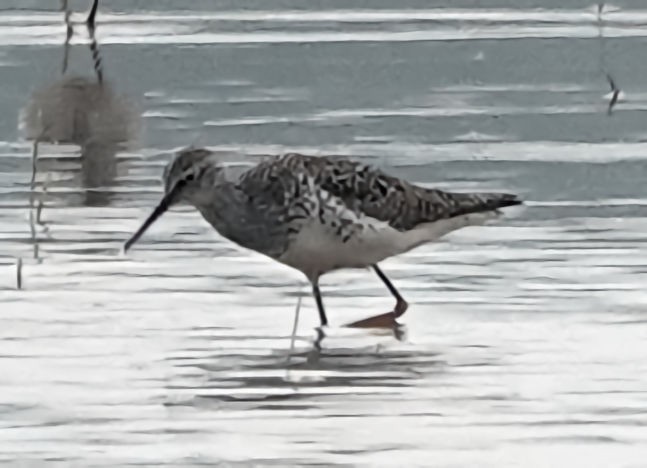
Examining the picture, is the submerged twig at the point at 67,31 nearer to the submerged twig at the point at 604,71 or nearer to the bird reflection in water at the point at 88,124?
the bird reflection in water at the point at 88,124

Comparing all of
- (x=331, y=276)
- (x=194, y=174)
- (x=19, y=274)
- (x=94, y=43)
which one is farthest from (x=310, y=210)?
(x=94, y=43)

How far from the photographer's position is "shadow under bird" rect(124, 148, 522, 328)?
27.2 ft

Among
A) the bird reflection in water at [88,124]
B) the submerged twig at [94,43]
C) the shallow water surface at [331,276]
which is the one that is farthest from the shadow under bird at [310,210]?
the submerged twig at [94,43]

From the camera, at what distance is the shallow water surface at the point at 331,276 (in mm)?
6609

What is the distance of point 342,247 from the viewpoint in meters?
8.31

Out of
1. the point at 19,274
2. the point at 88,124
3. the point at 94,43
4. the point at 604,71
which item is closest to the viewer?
the point at 19,274

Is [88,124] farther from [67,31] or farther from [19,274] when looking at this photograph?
[19,274]

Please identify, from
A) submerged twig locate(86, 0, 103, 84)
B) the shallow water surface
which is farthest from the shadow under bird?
submerged twig locate(86, 0, 103, 84)

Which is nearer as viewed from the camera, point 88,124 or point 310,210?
point 310,210

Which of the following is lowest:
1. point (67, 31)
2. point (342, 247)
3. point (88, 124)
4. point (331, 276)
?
point (67, 31)

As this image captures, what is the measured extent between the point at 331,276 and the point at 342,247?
84cm

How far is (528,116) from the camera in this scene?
13.3m

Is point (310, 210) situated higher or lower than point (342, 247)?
higher

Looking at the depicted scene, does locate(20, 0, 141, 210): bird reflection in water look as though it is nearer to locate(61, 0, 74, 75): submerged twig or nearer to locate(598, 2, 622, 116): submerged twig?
locate(61, 0, 74, 75): submerged twig
